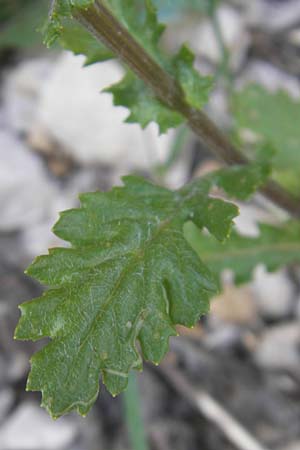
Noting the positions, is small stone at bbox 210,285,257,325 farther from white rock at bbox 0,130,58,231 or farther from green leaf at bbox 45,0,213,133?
green leaf at bbox 45,0,213,133

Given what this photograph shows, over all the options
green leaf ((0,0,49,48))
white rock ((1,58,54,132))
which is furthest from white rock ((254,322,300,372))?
green leaf ((0,0,49,48))

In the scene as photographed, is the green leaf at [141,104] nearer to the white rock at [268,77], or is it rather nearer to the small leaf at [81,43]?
the small leaf at [81,43]

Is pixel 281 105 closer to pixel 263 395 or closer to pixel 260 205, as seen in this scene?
pixel 260 205

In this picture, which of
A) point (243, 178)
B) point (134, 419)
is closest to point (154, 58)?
point (243, 178)

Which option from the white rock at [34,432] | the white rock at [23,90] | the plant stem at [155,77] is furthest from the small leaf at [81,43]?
the white rock at [23,90]

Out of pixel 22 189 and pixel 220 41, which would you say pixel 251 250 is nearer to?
pixel 220 41

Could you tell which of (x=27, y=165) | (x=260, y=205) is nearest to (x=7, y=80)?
(x=27, y=165)
